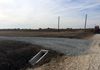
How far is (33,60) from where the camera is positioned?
55.8 ft

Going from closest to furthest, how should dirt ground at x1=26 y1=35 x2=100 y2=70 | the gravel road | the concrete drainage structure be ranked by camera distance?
dirt ground at x1=26 y1=35 x2=100 y2=70
the concrete drainage structure
the gravel road

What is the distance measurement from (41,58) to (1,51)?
415 cm

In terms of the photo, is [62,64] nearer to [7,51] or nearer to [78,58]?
[78,58]

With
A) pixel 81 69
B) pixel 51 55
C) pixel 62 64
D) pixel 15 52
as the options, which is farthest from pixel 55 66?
pixel 15 52

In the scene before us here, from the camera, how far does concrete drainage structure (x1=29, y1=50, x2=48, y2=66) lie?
658 inches

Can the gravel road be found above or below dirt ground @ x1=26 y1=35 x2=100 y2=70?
above

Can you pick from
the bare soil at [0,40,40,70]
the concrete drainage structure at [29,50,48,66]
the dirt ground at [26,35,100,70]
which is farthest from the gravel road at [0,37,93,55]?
the bare soil at [0,40,40,70]

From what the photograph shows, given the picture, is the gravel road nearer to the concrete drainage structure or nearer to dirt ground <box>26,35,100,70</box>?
the concrete drainage structure

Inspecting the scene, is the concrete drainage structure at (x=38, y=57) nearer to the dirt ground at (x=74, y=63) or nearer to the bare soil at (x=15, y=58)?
the bare soil at (x=15, y=58)

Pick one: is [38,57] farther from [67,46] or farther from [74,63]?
[67,46]

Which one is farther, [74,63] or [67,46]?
[67,46]

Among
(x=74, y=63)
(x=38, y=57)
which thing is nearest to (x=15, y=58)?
(x=38, y=57)

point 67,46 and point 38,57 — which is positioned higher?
point 67,46

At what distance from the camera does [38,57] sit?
17984mm
